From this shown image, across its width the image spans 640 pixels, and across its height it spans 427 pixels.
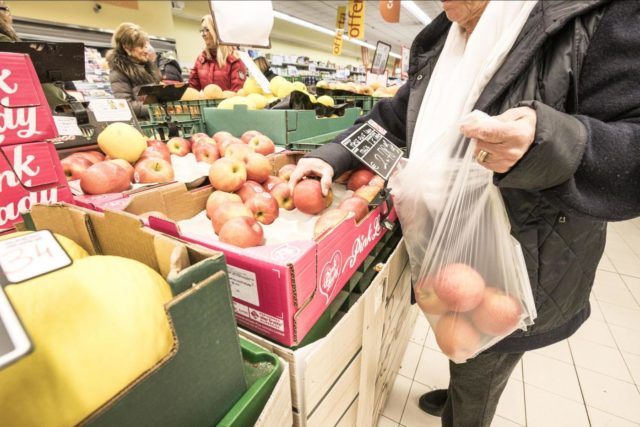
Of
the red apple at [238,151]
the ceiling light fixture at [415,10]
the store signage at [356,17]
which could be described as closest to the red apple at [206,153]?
the red apple at [238,151]

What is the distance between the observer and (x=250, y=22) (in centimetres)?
173

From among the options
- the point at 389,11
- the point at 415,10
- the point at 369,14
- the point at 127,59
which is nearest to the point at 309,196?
the point at 127,59

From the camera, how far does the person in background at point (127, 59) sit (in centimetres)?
306

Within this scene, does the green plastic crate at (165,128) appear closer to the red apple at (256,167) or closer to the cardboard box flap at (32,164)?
the red apple at (256,167)

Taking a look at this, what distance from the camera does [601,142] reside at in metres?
0.54

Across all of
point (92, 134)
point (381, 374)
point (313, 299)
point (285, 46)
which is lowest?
point (381, 374)

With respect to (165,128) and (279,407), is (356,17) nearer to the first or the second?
(165,128)

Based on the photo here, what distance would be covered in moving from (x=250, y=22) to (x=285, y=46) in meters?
13.7

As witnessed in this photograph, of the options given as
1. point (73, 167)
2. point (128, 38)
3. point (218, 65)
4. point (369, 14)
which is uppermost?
point (369, 14)

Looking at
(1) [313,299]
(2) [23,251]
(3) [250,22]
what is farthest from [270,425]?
(3) [250,22]

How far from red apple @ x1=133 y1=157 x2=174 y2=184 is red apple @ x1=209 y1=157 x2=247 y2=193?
0.64 ft

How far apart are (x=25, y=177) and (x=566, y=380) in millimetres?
2365

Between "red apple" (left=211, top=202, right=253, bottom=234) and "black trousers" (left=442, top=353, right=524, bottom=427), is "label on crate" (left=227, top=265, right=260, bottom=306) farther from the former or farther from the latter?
"black trousers" (left=442, top=353, right=524, bottom=427)

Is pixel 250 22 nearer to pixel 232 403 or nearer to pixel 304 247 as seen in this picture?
pixel 304 247
